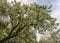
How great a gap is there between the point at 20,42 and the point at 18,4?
2.67 meters

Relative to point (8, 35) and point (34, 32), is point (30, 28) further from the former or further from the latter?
point (8, 35)

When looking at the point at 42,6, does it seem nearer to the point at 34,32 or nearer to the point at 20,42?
the point at 34,32

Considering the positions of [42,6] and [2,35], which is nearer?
[42,6]

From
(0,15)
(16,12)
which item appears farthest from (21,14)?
(0,15)

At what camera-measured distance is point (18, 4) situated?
50.7 ft

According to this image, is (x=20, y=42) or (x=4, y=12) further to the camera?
(x=20, y=42)

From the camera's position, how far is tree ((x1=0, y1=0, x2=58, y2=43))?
1524 cm

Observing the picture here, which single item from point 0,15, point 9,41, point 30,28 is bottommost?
point 9,41

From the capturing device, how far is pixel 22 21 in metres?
15.5

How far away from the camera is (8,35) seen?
16.0 metres

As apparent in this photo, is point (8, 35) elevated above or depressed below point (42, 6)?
below

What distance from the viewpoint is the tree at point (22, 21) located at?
15242mm

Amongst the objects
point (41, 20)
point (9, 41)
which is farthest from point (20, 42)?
point (41, 20)

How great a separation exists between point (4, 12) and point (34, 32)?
234 cm
